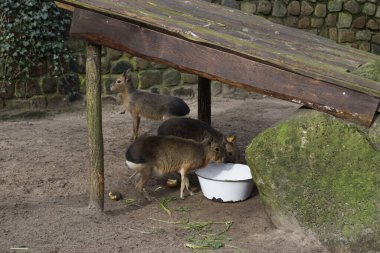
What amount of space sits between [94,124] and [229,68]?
4.48 feet

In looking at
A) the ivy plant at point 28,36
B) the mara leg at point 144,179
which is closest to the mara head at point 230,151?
the mara leg at point 144,179

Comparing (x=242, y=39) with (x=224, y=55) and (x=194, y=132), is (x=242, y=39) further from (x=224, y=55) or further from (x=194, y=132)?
(x=194, y=132)

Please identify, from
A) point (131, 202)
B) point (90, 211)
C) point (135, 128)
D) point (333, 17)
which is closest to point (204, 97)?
point (135, 128)

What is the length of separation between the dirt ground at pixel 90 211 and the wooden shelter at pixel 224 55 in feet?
3.43

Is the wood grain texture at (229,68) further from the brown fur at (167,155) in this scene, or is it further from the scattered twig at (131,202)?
the scattered twig at (131,202)

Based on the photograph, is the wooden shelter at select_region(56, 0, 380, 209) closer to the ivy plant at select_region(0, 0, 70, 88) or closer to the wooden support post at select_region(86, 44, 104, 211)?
the wooden support post at select_region(86, 44, 104, 211)

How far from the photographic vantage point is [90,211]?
17.3 feet

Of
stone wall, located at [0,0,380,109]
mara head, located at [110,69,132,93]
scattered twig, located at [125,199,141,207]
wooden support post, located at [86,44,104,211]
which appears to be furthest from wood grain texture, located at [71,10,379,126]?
stone wall, located at [0,0,380,109]

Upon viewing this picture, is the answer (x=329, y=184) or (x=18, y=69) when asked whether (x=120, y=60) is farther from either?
(x=329, y=184)

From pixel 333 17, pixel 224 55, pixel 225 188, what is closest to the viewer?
pixel 224 55

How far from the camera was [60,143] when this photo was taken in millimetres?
7426

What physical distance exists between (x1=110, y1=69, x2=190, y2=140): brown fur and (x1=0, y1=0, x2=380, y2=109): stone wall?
1.29 metres

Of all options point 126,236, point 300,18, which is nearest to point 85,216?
point 126,236

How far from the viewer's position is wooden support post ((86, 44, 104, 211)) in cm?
511
